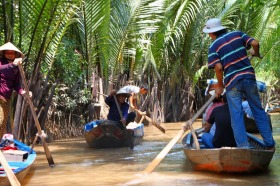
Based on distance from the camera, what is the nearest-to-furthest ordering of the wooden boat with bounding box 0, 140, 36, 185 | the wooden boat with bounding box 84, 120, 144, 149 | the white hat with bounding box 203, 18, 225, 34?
the wooden boat with bounding box 0, 140, 36, 185 < the white hat with bounding box 203, 18, 225, 34 < the wooden boat with bounding box 84, 120, 144, 149

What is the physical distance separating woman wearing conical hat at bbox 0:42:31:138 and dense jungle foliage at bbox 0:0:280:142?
5.11ft

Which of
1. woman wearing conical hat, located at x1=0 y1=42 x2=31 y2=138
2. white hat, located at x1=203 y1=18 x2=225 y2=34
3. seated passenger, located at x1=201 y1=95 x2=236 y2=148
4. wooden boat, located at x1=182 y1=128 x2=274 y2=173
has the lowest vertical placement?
wooden boat, located at x1=182 y1=128 x2=274 y2=173

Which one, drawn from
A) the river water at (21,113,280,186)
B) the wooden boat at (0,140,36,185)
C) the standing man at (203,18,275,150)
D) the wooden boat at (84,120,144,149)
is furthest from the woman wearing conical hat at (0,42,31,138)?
the wooden boat at (84,120,144,149)

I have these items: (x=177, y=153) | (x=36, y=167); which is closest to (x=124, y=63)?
(x=177, y=153)

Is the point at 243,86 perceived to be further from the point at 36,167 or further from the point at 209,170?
the point at 36,167

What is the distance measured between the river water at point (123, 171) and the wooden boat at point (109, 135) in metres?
0.21

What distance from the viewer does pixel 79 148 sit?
1075 centimetres

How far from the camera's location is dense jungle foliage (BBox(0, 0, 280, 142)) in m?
10.2

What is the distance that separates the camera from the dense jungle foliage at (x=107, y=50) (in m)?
10.2

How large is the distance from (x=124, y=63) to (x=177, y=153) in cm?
686

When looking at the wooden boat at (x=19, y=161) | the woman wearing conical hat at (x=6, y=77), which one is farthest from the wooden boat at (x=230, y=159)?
the woman wearing conical hat at (x=6, y=77)

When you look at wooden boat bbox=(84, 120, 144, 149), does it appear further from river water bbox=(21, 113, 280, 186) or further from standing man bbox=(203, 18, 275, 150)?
standing man bbox=(203, 18, 275, 150)

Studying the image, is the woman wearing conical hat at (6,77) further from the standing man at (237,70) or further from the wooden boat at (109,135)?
the wooden boat at (109,135)

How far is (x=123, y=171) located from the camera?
745cm
